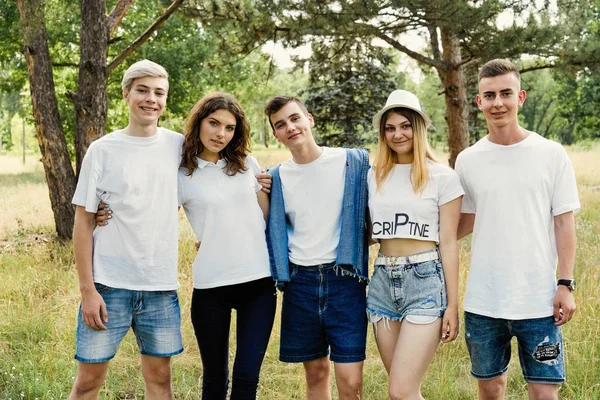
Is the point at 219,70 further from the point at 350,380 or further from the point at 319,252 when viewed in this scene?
the point at 350,380

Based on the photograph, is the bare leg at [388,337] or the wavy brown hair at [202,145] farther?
the wavy brown hair at [202,145]

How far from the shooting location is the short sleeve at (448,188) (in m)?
2.97

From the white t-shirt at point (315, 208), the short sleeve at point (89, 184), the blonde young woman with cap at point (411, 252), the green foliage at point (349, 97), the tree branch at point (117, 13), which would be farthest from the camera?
the green foliage at point (349, 97)

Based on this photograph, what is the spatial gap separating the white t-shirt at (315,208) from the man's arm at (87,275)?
1.05 meters

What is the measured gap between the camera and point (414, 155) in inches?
120

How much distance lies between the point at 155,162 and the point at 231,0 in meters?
6.27

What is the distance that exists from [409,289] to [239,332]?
3.23ft

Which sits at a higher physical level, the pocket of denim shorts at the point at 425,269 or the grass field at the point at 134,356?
the pocket of denim shorts at the point at 425,269

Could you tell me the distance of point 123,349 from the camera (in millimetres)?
4750

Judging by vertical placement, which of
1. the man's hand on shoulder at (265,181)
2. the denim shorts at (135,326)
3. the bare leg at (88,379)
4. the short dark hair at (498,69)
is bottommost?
the bare leg at (88,379)

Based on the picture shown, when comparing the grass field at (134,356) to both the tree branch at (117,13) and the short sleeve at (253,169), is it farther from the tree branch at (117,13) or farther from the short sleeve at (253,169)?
the tree branch at (117,13)

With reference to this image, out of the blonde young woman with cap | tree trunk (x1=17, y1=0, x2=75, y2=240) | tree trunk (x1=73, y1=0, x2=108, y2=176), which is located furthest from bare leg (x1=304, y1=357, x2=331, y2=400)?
tree trunk (x1=17, y1=0, x2=75, y2=240)

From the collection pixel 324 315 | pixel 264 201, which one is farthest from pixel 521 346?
pixel 264 201

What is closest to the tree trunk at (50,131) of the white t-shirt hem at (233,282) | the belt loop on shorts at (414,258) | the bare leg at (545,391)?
the white t-shirt hem at (233,282)
